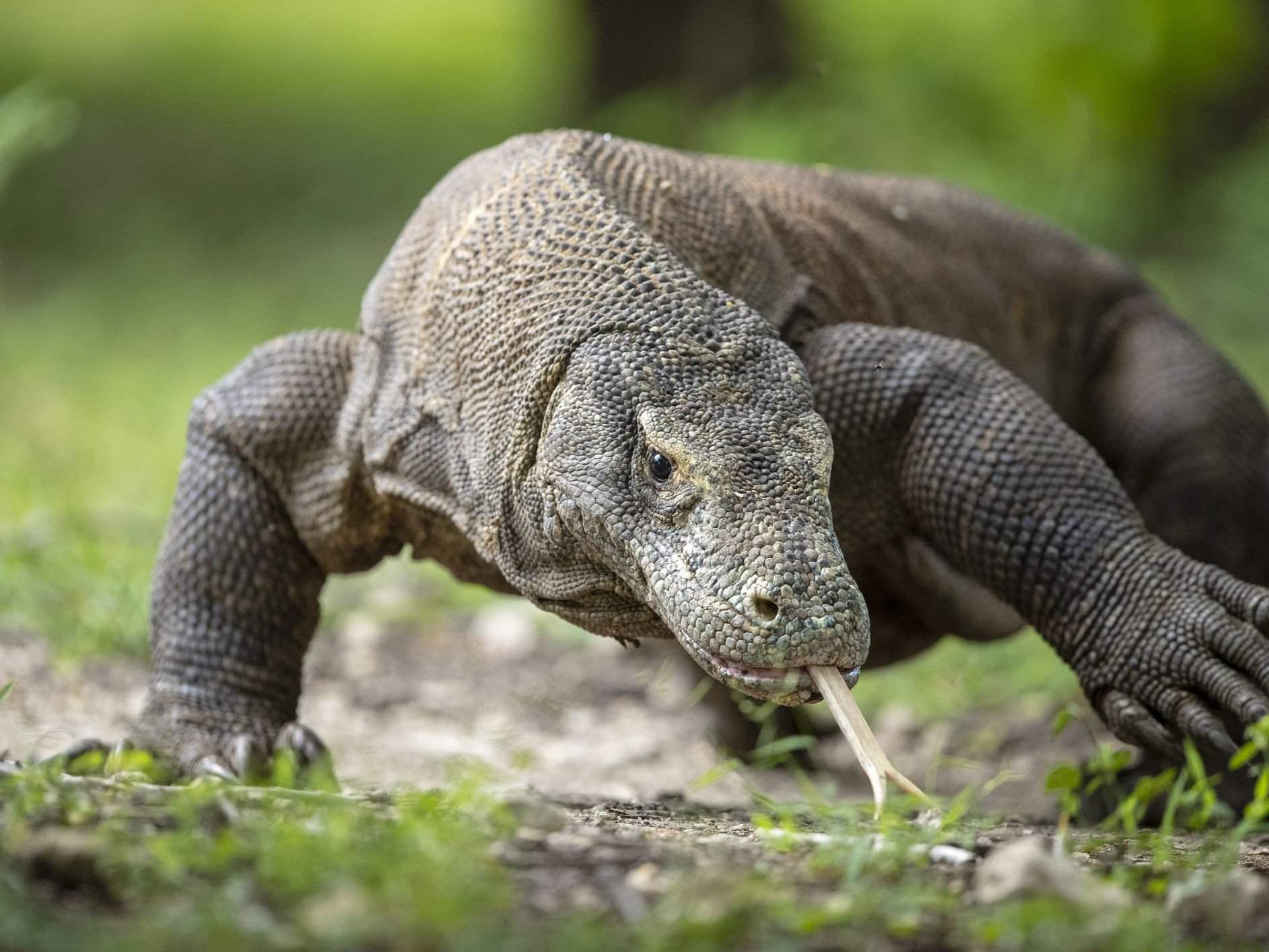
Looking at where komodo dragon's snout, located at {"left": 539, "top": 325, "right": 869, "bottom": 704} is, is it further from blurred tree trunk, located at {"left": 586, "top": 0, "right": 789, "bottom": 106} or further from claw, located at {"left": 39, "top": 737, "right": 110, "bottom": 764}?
blurred tree trunk, located at {"left": 586, "top": 0, "right": 789, "bottom": 106}

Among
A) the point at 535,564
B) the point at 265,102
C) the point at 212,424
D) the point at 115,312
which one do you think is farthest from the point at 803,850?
the point at 265,102

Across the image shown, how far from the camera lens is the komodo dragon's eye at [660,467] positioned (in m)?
2.81

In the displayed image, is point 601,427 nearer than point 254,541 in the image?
Yes

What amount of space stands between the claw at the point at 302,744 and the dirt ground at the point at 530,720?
0.85 ft

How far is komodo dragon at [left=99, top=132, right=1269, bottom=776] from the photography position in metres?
2.78

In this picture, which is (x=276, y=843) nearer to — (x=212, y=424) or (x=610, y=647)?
(x=212, y=424)

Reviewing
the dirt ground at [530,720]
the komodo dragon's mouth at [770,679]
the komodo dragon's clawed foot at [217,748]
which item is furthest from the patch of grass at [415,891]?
the dirt ground at [530,720]

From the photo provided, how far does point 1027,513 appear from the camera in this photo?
3426 millimetres

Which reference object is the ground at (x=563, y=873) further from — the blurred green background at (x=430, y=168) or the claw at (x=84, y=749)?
the blurred green background at (x=430, y=168)

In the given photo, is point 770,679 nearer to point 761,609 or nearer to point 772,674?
point 772,674

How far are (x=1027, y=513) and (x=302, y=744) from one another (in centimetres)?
174

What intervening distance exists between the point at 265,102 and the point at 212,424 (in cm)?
1469

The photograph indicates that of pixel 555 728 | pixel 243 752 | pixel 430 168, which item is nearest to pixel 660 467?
pixel 243 752

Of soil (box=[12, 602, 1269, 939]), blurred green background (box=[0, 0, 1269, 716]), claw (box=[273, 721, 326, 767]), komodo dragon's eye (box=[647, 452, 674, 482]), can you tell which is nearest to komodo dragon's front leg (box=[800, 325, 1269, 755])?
soil (box=[12, 602, 1269, 939])
